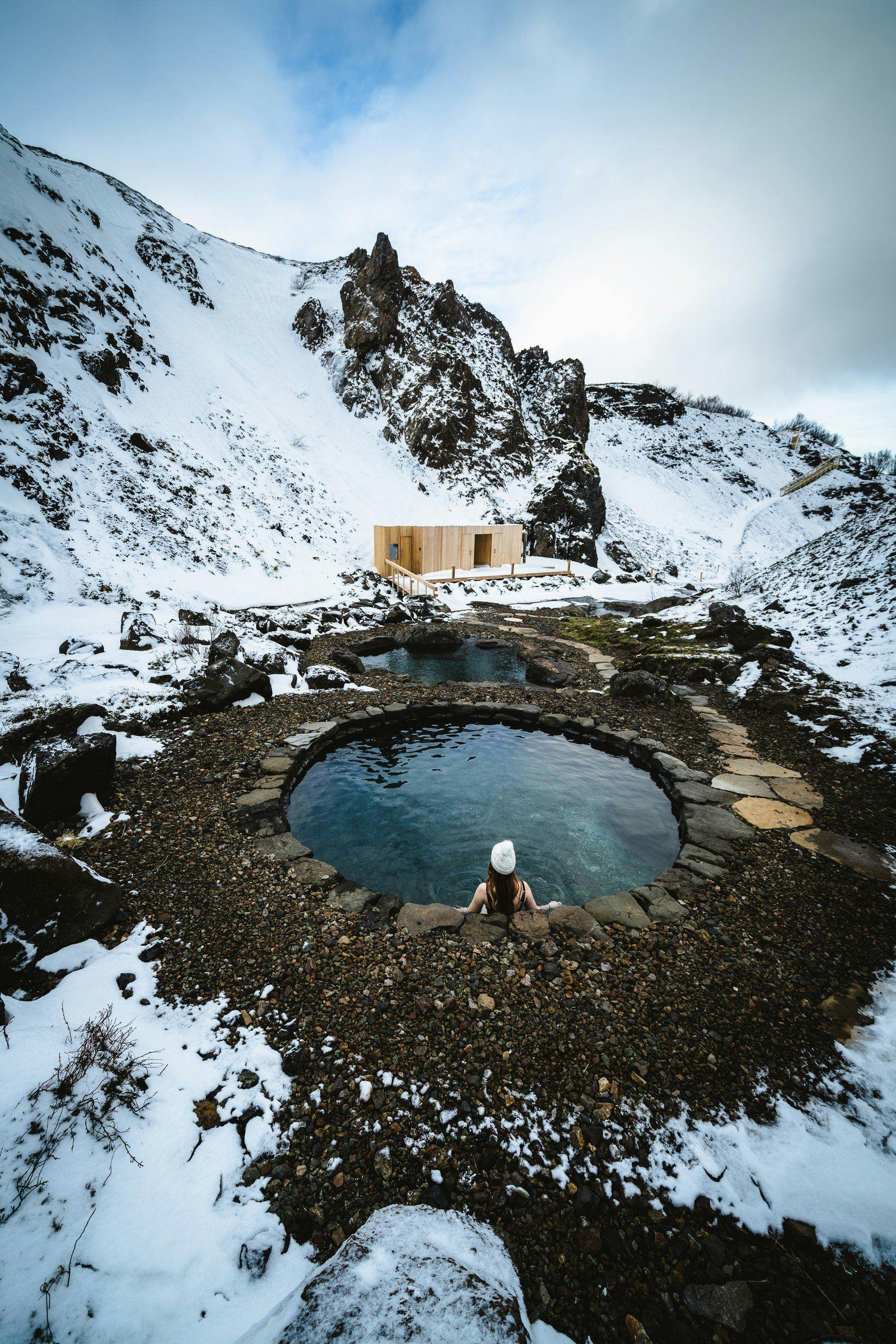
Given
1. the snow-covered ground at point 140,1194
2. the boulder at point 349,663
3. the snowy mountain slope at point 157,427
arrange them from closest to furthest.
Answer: the snow-covered ground at point 140,1194 → the boulder at point 349,663 → the snowy mountain slope at point 157,427

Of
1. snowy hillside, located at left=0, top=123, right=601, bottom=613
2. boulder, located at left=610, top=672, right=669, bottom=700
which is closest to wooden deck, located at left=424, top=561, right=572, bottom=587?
snowy hillside, located at left=0, top=123, right=601, bottom=613

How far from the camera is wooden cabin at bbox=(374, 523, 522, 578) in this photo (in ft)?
70.3

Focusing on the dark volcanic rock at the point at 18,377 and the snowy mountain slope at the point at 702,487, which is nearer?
the dark volcanic rock at the point at 18,377

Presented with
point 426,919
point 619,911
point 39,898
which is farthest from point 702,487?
point 39,898

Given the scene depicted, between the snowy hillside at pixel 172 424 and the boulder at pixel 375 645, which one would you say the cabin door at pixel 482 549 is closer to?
the snowy hillside at pixel 172 424

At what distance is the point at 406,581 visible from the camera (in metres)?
20.4

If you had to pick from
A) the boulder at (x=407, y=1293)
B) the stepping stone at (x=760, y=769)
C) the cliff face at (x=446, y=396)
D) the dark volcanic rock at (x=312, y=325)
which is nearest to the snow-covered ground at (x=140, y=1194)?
the boulder at (x=407, y=1293)

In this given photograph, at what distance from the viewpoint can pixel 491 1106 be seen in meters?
2.37

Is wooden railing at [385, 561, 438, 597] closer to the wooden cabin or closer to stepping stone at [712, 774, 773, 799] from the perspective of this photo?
the wooden cabin

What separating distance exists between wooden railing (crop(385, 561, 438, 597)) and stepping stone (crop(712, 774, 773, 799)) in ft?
45.5

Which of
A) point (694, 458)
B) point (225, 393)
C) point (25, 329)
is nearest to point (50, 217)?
point (225, 393)

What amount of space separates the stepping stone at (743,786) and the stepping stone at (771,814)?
113 mm

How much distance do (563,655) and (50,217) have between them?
29214mm

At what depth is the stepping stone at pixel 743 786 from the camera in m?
5.32
